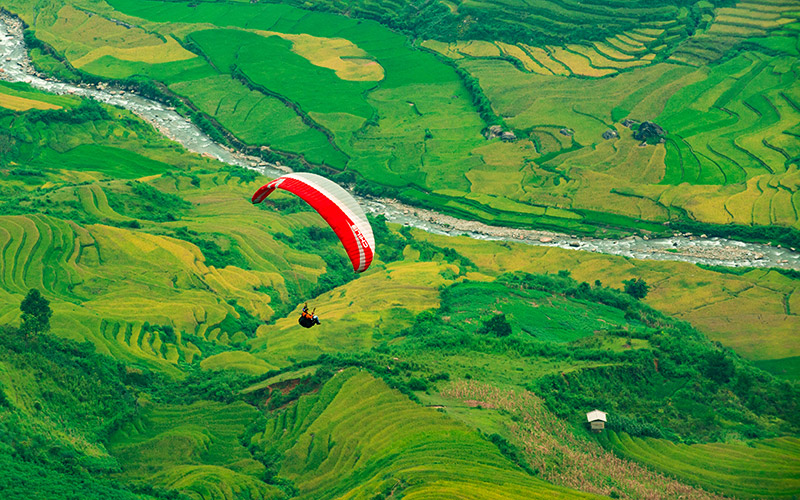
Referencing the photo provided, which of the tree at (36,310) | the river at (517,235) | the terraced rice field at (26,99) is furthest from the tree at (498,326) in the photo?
the terraced rice field at (26,99)

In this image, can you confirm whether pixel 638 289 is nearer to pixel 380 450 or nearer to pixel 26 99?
pixel 380 450

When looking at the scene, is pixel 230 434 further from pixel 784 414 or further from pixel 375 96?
pixel 375 96

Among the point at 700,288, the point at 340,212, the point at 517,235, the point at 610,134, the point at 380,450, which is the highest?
the point at 340,212

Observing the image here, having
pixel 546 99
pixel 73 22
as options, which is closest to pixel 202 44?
pixel 73 22

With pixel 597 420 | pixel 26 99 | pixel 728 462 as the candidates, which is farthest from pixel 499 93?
pixel 728 462

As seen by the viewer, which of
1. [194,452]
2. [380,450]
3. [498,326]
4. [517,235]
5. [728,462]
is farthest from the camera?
[517,235]

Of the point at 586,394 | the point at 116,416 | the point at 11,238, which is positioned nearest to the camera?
the point at 116,416

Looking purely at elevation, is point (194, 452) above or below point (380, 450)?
below

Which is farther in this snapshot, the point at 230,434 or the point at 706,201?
the point at 706,201
